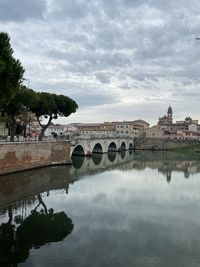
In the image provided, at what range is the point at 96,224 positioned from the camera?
20.1 m

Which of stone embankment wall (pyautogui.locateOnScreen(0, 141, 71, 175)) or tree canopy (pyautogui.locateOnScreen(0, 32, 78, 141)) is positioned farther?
stone embankment wall (pyautogui.locateOnScreen(0, 141, 71, 175))

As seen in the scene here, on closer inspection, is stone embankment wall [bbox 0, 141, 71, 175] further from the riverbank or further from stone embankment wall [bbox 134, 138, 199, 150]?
stone embankment wall [bbox 134, 138, 199, 150]

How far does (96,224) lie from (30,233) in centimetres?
368

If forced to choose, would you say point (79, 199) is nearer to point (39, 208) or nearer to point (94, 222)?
point (39, 208)

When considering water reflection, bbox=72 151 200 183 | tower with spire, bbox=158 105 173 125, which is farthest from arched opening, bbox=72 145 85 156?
tower with spire, bbox=158 105 173 125

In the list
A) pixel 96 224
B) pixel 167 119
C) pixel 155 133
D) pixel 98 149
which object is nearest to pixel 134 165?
pixel 98 149

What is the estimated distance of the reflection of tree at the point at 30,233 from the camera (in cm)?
1511

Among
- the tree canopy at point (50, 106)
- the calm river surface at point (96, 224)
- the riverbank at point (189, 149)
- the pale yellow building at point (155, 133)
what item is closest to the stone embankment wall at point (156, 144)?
the riverbank at point (189, 149)

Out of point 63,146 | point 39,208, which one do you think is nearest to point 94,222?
point 39,208

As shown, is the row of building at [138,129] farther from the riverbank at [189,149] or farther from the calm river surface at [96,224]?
the calm river surface at [96,224]

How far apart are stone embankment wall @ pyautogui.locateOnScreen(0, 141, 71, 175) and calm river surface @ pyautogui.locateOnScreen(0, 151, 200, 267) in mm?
2614

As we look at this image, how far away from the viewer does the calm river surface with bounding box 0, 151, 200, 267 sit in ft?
49.4

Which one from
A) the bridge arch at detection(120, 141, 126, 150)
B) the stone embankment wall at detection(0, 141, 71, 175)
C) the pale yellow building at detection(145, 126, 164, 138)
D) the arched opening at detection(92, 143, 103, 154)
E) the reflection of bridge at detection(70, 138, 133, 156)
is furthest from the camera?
the pale yellow building at detection(145, 126, 164, 138)

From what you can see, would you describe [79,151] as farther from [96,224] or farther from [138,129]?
[138,129]
